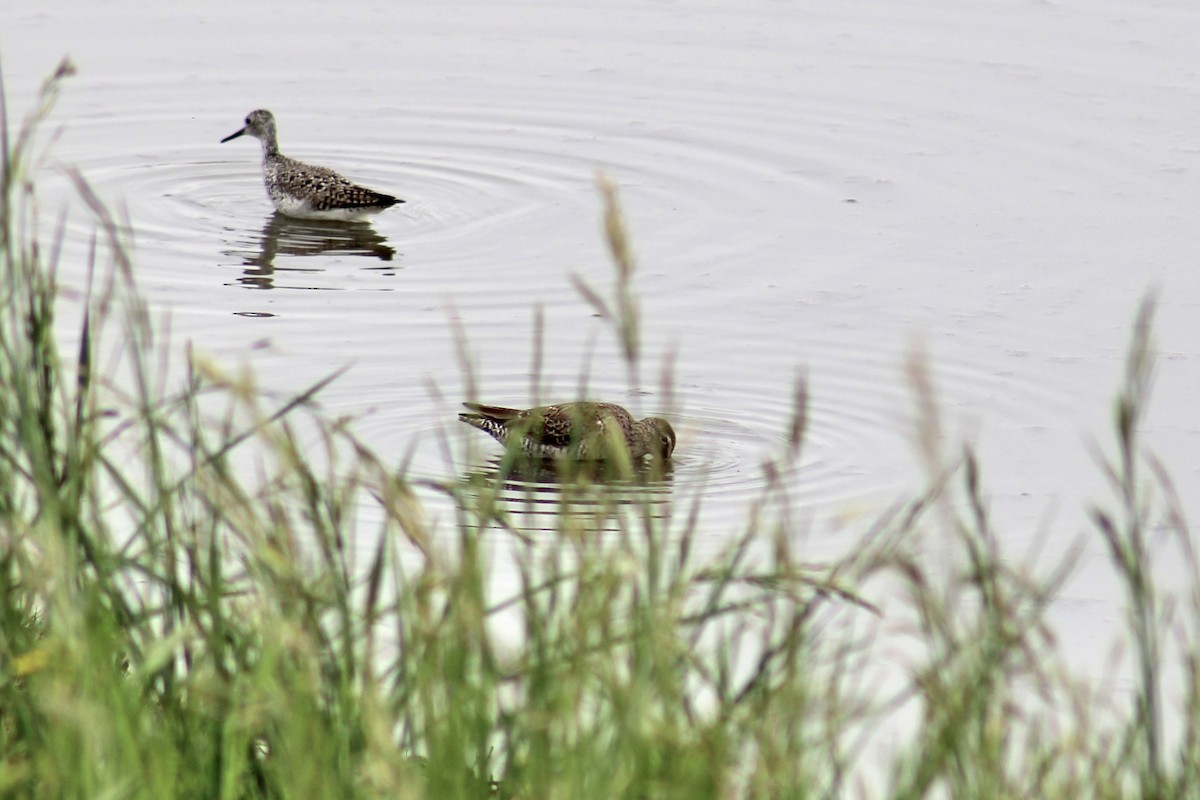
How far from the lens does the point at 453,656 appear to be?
2.37 m

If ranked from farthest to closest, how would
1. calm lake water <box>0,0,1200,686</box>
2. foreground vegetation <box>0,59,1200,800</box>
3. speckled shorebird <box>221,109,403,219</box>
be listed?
speckled shorebird <box>221,109,403,219</box> → calm lake water <box>0,0,1200,686</box> → foreground vegetation <box>0,59,1200,800</box>

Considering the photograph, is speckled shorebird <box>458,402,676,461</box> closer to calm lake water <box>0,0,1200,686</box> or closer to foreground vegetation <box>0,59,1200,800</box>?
calm lake water <box>0,0,1200,686</box>

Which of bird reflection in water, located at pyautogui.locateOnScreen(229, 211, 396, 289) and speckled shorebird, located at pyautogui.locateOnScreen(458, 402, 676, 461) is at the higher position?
bird reflection in water, located at pyautogui.locateOnScreen(229, 211, 396, 289)

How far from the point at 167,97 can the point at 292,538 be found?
11.3 m

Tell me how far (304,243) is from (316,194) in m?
0.32

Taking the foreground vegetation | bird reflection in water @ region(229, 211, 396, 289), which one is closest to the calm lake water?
bird reflection in water @ region(229, 211, 396, 289)

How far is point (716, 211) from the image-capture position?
10930 mm

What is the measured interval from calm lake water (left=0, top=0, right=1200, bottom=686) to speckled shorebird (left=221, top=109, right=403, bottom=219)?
14cm

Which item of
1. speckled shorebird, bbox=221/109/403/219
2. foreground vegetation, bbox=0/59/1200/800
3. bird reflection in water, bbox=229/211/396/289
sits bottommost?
bird reflection in water, bbox=229/211/396/289

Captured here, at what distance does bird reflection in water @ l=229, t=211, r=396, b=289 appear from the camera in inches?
397

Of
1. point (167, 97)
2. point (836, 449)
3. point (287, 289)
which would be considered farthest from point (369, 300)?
point (167, 97)

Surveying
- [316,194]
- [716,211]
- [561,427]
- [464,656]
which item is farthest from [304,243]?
[464,656]

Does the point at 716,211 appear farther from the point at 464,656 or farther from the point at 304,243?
the point at 464,656

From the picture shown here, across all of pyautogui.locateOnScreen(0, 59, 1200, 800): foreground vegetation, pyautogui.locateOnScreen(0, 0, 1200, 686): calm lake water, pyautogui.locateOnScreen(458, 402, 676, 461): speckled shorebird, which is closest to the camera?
pyautogui.locateOnScreen(0, 59, 1200, 800): foreground vegetation
